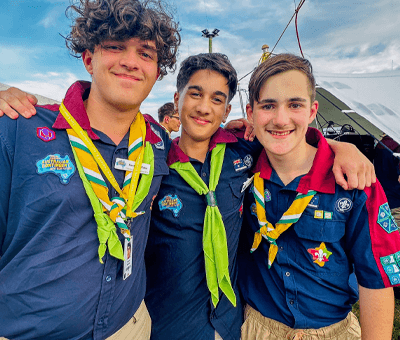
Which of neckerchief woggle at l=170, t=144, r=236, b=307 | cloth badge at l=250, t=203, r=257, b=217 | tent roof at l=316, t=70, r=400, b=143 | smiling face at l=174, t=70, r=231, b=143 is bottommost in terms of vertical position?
neckerchief woggle at l=170, t=144, r=236, b=307

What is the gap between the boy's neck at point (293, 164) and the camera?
164cm

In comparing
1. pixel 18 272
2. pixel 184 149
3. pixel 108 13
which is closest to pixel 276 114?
pixel 184 149

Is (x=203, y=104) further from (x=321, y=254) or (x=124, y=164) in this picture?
(x=321, y=254)

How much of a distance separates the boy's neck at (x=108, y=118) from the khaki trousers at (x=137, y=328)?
1069mm

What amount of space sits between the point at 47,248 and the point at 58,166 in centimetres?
39

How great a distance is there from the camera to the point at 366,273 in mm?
1399

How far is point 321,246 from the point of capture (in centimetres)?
152

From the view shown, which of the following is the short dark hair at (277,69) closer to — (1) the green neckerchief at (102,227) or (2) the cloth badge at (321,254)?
(2) the cloth badge at (321,254)

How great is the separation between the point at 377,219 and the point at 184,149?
1.37 m

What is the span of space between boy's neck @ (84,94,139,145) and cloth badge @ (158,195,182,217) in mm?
534

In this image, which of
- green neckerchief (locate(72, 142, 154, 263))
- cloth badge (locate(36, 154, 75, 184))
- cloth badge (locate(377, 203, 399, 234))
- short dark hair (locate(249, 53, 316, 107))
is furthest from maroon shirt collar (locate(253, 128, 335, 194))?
cloth badge (locate(36, 154, 75, 184))

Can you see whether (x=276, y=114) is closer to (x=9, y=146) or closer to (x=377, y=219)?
(x=377, y=219)

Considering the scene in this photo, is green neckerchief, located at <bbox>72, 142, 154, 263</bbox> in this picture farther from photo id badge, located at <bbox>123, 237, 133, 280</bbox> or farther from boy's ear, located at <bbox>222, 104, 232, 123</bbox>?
boy's ear, located at <bbox>222, 104, 232, 123</bbox>

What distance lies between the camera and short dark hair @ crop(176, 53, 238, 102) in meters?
1.95
